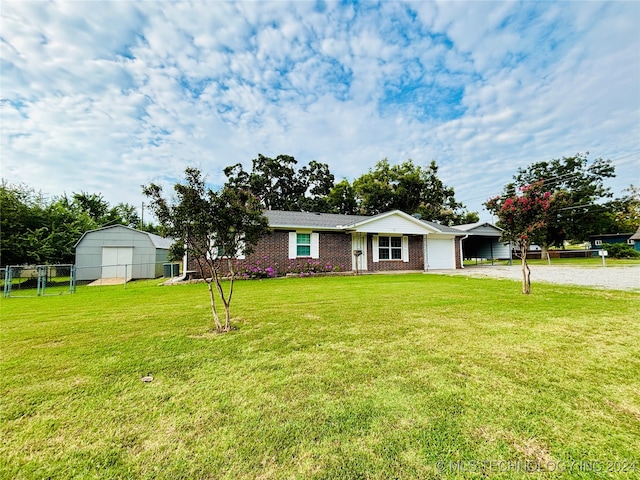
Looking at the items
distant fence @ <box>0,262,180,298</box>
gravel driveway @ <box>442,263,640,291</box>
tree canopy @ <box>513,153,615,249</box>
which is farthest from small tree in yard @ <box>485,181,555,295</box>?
tree canopy @ <box>513,153,615,249</box>

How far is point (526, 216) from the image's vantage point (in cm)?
766

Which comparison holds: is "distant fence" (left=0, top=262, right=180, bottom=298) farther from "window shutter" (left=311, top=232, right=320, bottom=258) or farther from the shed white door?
"window shutter" (left=311, top=232, right=320, bottom=258)

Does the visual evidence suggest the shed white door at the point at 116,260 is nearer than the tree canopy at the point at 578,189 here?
Yes

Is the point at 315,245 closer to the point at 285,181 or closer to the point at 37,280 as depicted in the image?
the point at 37,280

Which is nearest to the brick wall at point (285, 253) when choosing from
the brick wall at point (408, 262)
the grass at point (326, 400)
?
the brick wall at point (408, 262)

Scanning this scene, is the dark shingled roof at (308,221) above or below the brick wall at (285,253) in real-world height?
above

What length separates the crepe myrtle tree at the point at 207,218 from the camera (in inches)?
169

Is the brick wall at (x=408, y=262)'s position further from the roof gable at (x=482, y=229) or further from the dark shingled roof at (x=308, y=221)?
the roof gable at (x=482, y=229)

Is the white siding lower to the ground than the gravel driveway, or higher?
higher

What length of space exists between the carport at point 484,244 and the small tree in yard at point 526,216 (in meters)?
13.8

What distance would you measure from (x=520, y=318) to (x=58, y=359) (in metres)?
7.42

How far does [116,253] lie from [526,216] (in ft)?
72.5

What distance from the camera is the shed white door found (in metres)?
17.5

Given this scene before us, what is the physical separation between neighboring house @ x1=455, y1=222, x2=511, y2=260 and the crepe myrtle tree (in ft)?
66.8
